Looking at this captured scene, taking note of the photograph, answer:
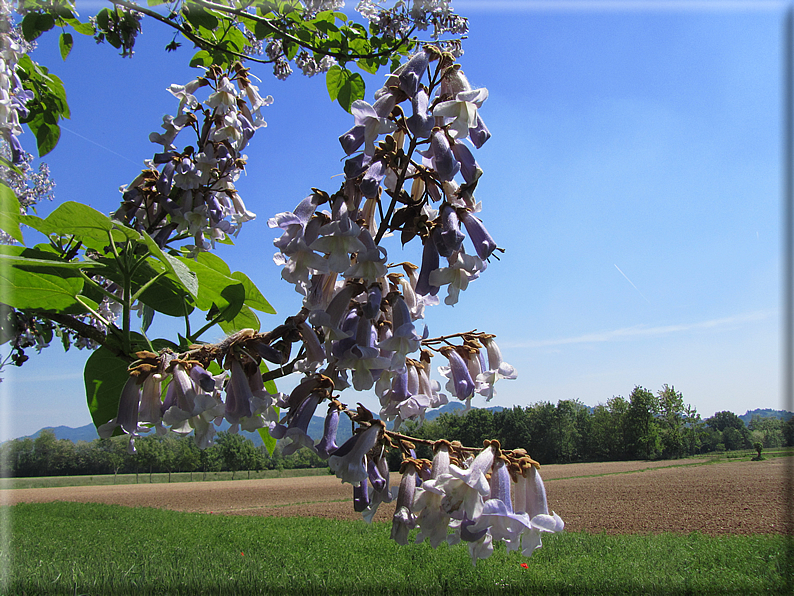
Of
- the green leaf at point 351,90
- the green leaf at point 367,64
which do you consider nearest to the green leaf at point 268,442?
the green leaf at point 351,90

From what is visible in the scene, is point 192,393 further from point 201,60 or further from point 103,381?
point 201,60

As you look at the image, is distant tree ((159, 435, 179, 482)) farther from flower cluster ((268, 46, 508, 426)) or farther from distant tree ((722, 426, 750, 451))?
distant tree ((722, 426, 750, 451))

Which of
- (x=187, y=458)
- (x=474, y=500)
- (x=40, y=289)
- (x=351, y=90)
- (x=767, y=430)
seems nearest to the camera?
(x=474, y=500)

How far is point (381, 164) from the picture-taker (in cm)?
78

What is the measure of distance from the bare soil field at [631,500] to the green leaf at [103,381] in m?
15.3

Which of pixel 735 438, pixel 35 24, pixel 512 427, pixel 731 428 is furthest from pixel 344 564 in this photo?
pixel 731 428

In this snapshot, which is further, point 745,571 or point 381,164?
point 745,571

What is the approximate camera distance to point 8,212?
3.33 ft

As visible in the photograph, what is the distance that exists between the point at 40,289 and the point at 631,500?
3027cm

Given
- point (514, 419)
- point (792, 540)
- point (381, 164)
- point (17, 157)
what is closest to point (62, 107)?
point (17, 157)

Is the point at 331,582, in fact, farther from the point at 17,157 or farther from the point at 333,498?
the point at 333,498

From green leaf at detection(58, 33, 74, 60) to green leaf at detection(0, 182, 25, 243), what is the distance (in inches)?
58.5

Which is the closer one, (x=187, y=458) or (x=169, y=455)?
Result: (x=169, y=455)

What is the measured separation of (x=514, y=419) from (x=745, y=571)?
14379 mm
